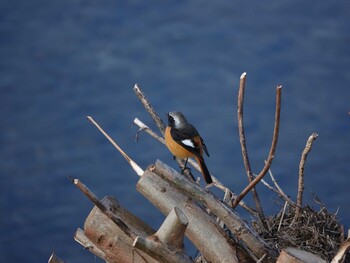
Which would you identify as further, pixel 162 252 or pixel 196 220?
pixel 196 220

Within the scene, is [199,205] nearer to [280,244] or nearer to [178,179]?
[178,179]

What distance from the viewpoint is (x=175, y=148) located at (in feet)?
15.2

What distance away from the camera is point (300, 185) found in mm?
3742

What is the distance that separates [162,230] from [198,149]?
195 cm

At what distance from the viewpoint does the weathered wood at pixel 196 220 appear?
3.08 metres

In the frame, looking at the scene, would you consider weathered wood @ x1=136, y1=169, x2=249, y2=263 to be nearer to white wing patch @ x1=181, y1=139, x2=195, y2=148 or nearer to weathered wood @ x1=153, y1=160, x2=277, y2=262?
weathered wood @ x1=153, y1=160, x2=277, y2=262

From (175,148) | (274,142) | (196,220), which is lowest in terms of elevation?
(196,220)

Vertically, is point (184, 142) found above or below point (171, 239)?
above

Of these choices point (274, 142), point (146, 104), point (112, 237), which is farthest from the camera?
point (146, 104)

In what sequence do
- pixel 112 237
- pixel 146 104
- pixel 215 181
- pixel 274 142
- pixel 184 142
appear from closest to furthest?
pixel 112 237
pixel 274 142
pixel 146 104
pixel 215 181
pixel 184 142

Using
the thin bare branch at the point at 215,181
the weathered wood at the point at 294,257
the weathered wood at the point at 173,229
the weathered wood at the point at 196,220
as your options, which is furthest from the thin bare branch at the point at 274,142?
the weathered wood at the point at 173,229

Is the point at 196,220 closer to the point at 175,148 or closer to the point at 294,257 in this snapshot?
the point at 294,257

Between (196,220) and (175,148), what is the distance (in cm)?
154

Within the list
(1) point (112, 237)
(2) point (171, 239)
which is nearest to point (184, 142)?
(1) point (112, 237)
